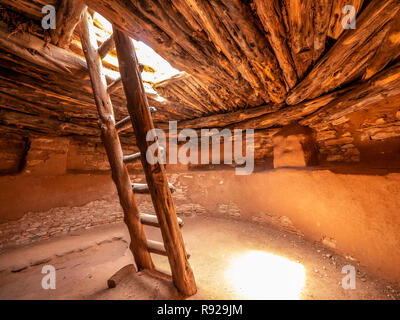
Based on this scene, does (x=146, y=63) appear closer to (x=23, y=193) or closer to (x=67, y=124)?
(x=67, y=124)

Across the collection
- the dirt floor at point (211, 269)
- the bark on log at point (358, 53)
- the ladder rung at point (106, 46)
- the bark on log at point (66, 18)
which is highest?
the bark on log at point (66, 18)

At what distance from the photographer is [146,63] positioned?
3098mm

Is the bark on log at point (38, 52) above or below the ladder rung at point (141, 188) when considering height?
above

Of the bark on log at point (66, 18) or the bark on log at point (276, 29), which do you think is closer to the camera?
the bark on log at point (276, 29)

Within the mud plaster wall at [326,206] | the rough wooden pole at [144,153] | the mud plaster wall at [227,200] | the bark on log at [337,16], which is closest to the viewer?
the bark on log at [337,16]

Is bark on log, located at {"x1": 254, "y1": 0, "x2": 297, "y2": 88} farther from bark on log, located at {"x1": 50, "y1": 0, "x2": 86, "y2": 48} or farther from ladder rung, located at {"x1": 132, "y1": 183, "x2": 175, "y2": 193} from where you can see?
ladder rung, located at {"x1": 132, "y1": 183, "x2": 175, "y2": 193}

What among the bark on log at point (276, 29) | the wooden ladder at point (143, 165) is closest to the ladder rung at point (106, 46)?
the wooden ladder at point (143, 165)

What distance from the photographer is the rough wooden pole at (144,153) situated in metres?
1.65

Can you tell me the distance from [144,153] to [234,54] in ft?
4.61

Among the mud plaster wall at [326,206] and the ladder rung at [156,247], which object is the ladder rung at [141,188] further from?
the mud plaster wall at [326,206]

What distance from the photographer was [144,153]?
65.3 inches

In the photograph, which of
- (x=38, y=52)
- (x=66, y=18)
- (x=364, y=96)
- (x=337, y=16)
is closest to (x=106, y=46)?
(x=66, y=18)

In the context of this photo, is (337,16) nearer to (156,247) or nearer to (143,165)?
(143,165)
